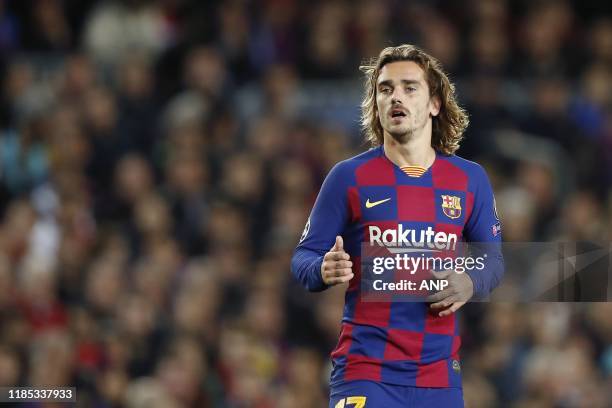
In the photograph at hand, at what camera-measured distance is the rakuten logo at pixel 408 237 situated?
17.5 ft

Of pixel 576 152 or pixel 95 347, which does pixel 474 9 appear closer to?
pixel 576 152

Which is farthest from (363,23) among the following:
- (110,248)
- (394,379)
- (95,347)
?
(394,379)

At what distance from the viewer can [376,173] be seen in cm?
548

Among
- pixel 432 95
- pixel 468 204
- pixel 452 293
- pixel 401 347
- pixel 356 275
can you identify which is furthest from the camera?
pixel 432 95

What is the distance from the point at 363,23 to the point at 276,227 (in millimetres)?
2696

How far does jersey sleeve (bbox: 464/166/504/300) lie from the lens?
543 cm

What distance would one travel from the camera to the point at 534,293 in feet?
23.5

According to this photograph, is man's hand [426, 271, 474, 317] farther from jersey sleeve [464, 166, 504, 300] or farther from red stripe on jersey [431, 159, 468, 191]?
red stripe on jersey [431, 159, 468, 191]

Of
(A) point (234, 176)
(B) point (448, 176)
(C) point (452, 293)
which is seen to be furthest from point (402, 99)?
(A) point (234, 176)

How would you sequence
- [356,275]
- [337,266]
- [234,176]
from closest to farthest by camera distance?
[337,266]
[356,275]
[234,176]

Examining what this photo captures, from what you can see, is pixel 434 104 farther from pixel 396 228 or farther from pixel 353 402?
pixel 353 402

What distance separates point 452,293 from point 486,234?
459 millimetres

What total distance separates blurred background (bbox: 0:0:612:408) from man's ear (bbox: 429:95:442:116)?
13.0ft

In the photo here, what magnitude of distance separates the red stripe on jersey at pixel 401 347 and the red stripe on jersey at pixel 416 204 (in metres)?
0.48
